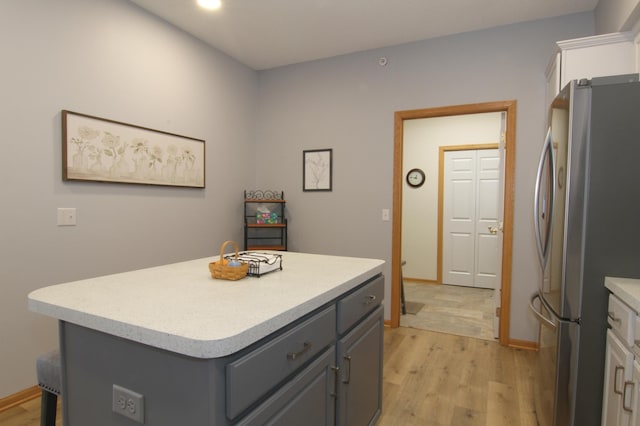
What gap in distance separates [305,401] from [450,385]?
163 cm

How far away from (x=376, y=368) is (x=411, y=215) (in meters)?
3.86

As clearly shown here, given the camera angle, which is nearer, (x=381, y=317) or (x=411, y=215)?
(x=381, y=317)

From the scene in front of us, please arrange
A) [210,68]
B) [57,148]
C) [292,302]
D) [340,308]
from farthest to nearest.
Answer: [210,68] → [57,148] → [340,308] → [292,302]

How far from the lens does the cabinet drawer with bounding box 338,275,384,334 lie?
140cm

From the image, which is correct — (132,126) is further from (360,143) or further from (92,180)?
(360,143)

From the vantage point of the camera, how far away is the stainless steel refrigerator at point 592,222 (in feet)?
4.66

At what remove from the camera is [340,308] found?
1.38m

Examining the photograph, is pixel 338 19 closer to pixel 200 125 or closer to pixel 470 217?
pixel 200 125

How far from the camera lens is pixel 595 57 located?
2.20 metres

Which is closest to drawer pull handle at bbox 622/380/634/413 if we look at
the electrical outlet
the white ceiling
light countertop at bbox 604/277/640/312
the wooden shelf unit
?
light countertop at bbox 604/277/640/312

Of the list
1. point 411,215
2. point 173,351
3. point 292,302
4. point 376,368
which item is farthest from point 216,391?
point 411,215

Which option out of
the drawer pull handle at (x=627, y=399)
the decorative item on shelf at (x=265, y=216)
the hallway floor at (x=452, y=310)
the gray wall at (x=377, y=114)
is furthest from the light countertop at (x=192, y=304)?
the hallway floor at (x=452, y=310)

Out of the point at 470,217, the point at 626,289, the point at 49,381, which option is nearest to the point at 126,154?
the point at 49,381

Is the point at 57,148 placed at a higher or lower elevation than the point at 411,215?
higher
